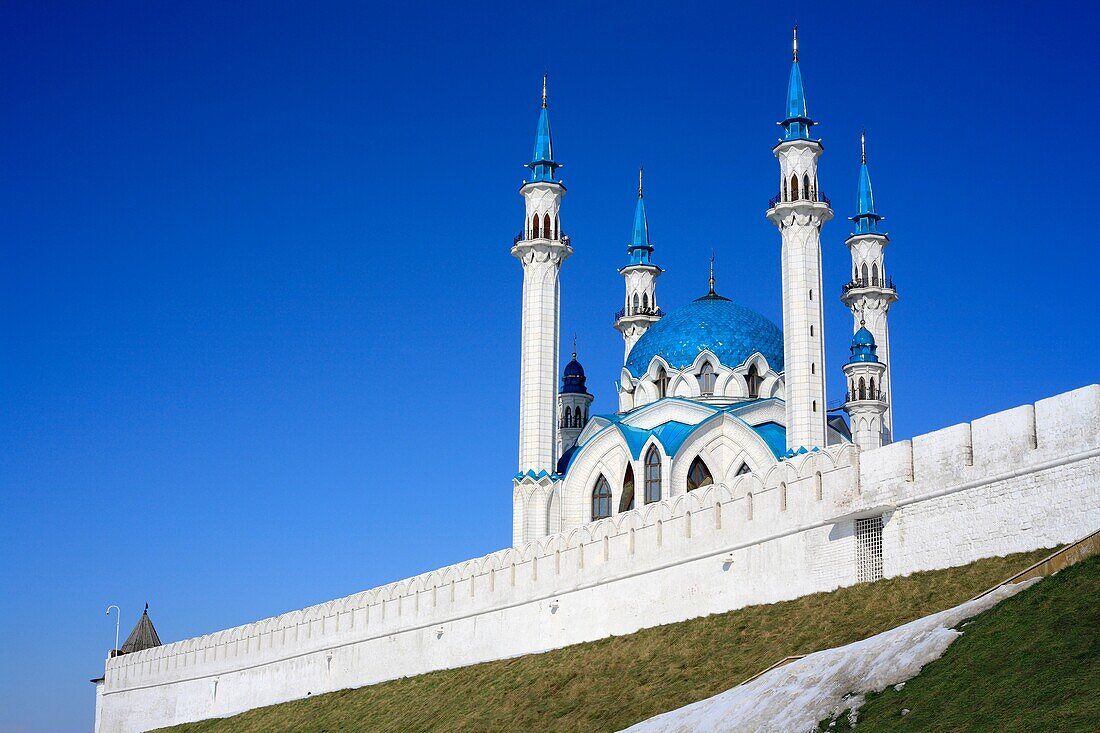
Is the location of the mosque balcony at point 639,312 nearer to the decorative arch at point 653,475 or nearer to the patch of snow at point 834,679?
the decorative arch at point 653,475

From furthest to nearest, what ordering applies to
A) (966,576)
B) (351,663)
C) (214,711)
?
(214,711) < (351,663) < (966,576)

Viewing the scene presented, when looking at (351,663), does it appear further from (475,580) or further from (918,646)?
(918,646)

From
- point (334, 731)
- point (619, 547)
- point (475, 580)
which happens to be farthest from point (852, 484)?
point (334, 731)

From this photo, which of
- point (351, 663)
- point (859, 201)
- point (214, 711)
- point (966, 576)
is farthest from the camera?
point (859, 201)

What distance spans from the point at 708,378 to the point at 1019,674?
32.6 metres

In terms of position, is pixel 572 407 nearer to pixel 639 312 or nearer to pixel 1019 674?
pixel 639 312

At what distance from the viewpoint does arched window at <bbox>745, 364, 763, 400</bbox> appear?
47.3 meters

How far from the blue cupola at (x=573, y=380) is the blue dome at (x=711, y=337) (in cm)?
436

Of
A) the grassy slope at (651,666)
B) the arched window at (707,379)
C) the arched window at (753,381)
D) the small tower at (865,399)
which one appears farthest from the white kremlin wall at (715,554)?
the small tower at (865,399)

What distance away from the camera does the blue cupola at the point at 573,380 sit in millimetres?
54281

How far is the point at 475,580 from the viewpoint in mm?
36188

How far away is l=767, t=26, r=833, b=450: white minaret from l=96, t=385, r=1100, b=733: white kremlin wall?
9848mm

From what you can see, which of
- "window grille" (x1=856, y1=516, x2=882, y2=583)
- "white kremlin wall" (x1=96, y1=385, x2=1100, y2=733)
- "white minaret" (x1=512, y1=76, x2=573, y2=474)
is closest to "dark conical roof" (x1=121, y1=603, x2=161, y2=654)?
"white kremlin wall" (x1=96, y1=385, x2=1100, y2=733)

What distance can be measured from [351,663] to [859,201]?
2450cm
